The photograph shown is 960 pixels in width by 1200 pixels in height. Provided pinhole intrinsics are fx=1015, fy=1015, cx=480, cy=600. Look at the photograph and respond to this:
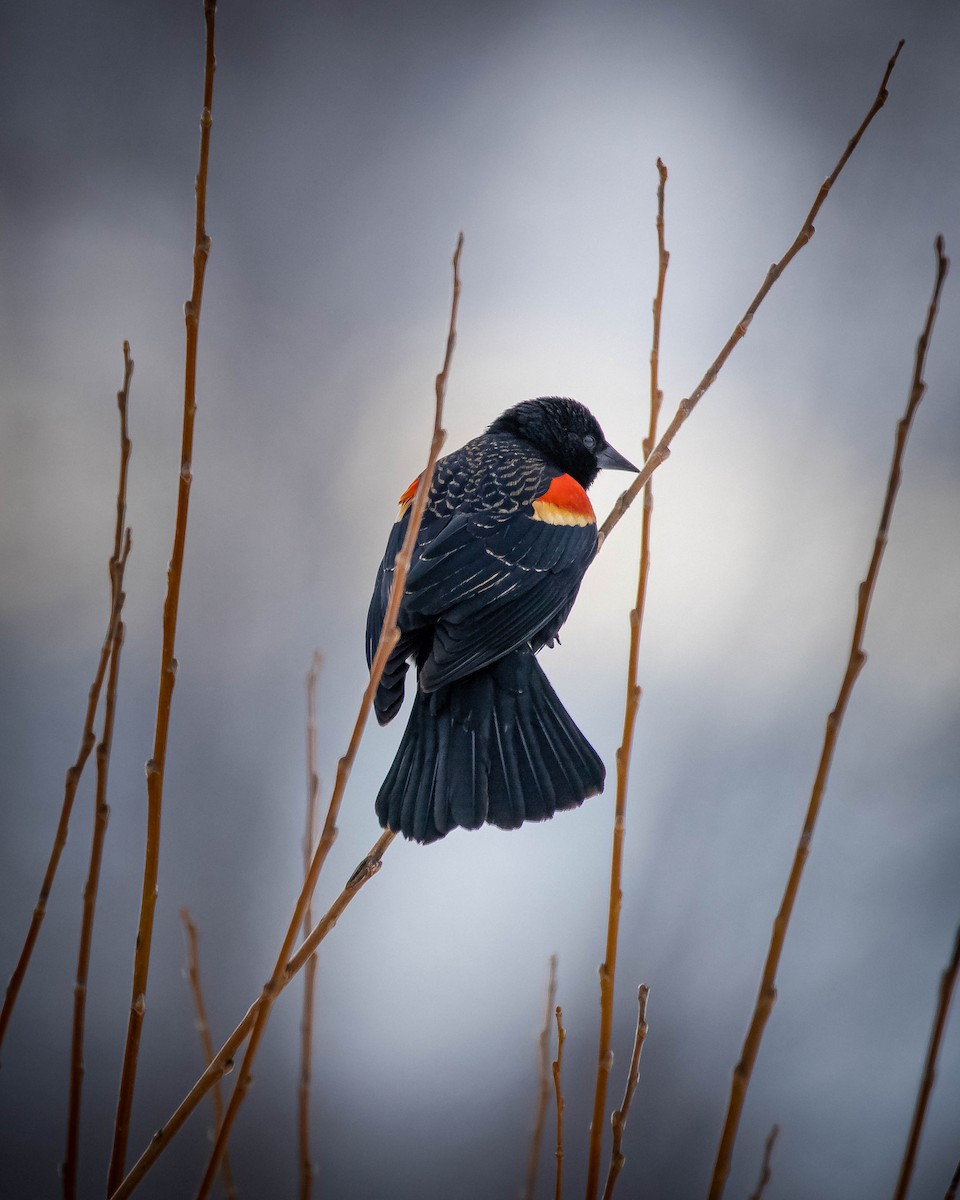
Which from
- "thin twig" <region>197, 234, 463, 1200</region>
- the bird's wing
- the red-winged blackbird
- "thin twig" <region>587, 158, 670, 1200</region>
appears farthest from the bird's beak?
"thin twig" <region>197, 234, 463, 1200</region>

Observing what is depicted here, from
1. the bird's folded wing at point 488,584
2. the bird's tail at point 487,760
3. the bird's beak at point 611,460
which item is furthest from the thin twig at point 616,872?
the bird's beak at point 611,460

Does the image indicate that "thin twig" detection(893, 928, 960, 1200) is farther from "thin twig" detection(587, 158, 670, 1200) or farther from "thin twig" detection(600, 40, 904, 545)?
"thin twig" detection(600, 40, 904, 545)

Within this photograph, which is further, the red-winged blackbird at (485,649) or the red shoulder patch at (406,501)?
the red shoulder patch at (406,501)

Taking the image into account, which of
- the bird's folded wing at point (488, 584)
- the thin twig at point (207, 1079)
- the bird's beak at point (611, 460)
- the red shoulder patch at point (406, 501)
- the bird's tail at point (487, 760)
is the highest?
the bird's beak at point (611, 460)

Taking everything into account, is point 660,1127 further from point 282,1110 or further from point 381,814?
point 381,814

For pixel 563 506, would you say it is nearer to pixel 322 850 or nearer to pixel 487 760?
pixel 487 760

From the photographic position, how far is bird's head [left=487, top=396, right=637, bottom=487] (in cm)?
171

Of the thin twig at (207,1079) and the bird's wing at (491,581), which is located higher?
the bird's wing at (491,581)

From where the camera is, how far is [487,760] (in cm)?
111

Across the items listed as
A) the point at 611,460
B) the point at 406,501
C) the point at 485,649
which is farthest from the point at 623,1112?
the point at 611,460

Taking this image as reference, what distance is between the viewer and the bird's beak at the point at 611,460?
168 cm

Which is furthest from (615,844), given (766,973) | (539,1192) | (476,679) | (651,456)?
(539,1192)

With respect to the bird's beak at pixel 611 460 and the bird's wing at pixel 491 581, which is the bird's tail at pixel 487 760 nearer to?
the bird's wing at pixel 491 581

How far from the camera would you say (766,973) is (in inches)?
24.3
